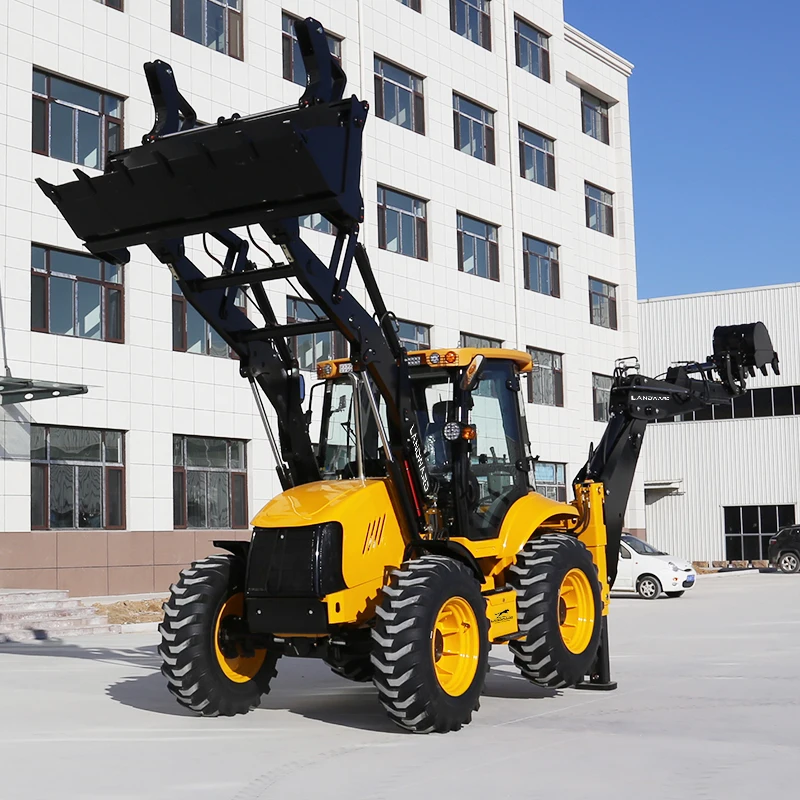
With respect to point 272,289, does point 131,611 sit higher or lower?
lower

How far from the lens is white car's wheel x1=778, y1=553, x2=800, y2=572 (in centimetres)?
4453

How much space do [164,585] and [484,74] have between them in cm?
2049

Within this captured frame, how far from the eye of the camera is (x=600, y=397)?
45.1 m

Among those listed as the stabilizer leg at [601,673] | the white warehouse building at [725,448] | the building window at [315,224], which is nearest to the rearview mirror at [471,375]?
the stabilizer leg at [601,673]

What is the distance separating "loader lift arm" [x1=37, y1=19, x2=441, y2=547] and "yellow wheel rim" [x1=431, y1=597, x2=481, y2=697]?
2.49 ft

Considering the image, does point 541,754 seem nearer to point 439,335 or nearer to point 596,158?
point 439,335

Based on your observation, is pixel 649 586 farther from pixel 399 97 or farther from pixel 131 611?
pixel 399 97

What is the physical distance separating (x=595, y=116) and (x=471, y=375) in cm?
3866

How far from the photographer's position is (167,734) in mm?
9641

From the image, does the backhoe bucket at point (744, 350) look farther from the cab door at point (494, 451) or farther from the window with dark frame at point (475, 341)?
the window with dark frame at point (475, 341)

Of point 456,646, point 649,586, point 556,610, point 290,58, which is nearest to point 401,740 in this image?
point 456,646

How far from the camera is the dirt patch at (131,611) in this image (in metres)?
22.5

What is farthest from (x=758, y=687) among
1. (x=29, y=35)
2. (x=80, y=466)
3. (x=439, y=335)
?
(x=439, y=335)

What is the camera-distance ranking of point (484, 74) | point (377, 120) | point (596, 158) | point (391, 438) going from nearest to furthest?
point (391, 438) → point (377, 120) → point (484, 74) → point (596, 158)
